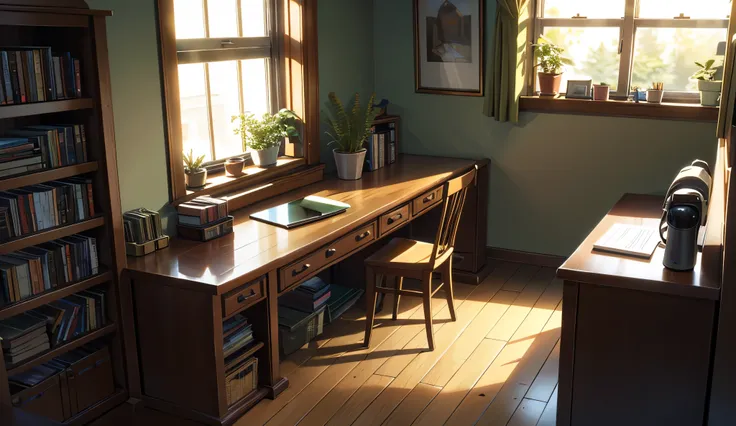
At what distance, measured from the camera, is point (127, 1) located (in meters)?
3.22

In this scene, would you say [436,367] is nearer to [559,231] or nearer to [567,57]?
[559,231]

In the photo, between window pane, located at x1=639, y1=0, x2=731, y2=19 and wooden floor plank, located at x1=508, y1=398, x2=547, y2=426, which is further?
window pane, located at x1=639, y1=0, x2=731, y2=19

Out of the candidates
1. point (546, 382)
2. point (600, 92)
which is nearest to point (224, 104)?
point (546, 382)

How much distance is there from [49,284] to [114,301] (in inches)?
11.8

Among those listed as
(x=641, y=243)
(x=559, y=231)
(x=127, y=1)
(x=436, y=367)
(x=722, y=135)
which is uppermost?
(x=127, y=1)

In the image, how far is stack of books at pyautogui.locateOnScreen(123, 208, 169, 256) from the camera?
10.7 ft

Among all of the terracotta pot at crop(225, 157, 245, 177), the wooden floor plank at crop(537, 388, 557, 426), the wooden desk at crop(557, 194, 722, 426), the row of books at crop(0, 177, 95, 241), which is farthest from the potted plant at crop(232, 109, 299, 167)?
the wooden floor plank at crop(537, 388, 557, 426)

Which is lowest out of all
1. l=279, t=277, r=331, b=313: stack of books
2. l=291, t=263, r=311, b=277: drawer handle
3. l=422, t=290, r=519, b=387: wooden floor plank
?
l=422, t=290, r=519, b=387: wooden floor plank

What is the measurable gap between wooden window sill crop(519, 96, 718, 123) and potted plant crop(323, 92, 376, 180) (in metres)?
1.05

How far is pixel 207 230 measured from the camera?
3.47m

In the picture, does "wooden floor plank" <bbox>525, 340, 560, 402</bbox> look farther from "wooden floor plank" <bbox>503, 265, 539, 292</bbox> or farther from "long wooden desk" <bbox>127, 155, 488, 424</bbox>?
"long wooden desk" <bbox>127, 155, 488, 424</bbox>

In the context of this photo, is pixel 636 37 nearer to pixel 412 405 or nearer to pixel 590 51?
pixel 590 51

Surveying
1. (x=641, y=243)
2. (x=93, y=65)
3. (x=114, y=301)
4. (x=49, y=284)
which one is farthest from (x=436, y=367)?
(x=93, y=65)

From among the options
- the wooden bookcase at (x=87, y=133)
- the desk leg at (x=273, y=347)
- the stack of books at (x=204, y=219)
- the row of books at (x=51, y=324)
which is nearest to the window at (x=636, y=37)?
the stack of books at (x=204, y=219)
